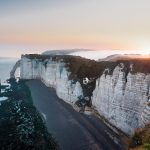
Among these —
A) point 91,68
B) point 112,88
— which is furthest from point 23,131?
point 91,68

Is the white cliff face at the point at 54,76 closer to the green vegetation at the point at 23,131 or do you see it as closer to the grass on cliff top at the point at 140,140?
the green vegetation at the point at 23,131

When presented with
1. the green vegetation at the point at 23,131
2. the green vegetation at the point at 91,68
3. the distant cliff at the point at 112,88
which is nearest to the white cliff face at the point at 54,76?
the distant cliff at the point at 112,88

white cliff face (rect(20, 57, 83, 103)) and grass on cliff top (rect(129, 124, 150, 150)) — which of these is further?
white cliff face (rect(20, 57, 83, 103))

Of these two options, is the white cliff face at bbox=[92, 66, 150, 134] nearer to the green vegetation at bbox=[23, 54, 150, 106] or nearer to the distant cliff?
the distant cliff

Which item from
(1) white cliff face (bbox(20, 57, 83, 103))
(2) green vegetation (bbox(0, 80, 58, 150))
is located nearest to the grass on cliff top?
(2) green vegetation (bbox(0, 80, 58, 150))

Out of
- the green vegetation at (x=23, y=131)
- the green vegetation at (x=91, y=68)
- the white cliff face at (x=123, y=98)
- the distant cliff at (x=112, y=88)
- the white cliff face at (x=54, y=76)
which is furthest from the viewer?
the white cliff face at (x=54, y=76)

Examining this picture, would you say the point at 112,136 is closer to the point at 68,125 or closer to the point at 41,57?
the point at 68,125
